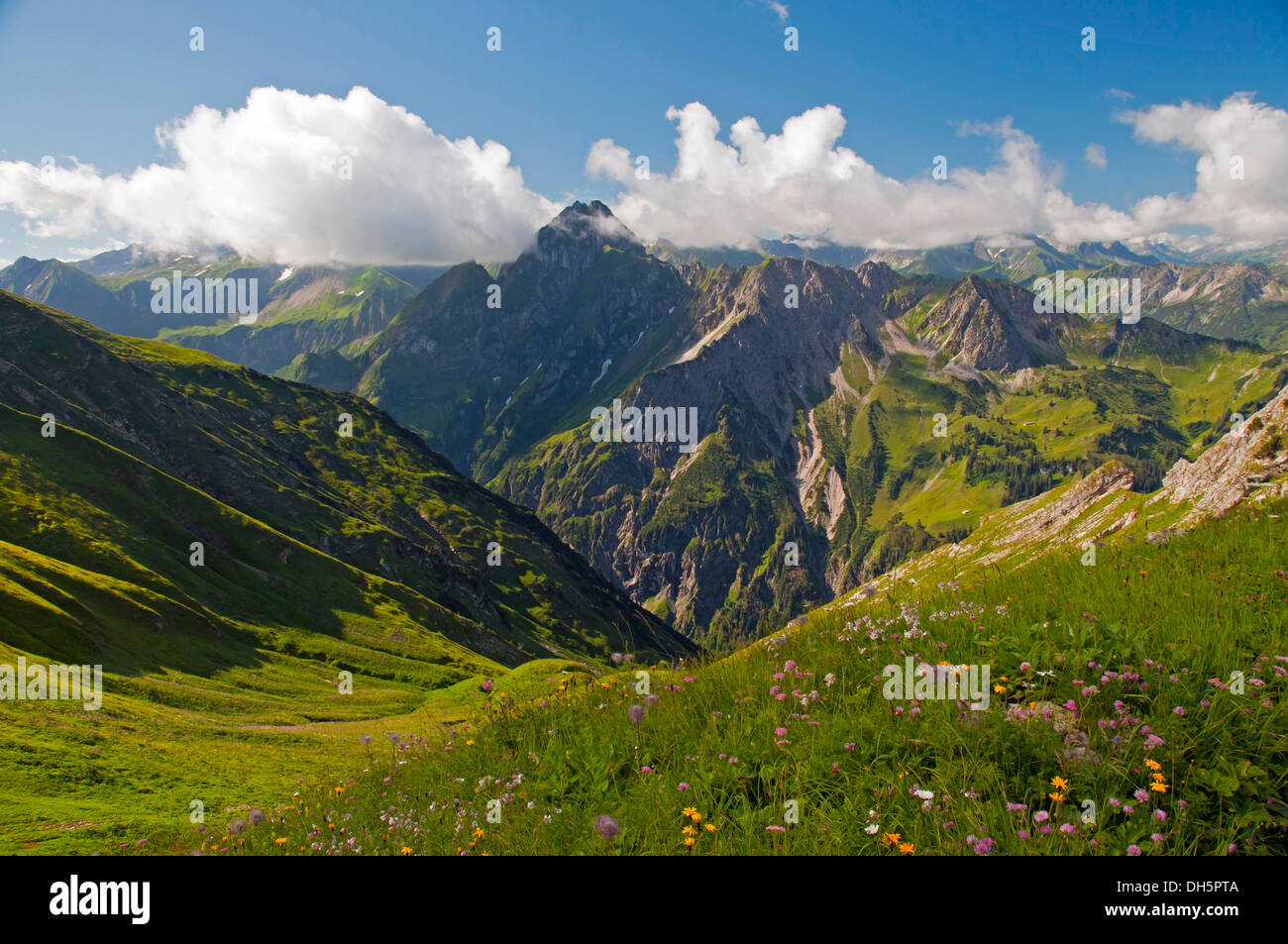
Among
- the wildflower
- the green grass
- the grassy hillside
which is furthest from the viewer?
the grassy hillside

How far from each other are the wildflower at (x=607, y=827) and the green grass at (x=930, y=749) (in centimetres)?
17

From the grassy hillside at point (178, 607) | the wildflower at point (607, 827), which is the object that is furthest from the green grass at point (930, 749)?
the grassy hillside at point (178, 607)

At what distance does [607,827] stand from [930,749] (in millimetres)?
2970

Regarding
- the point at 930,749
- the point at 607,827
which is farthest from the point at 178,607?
the point at 930,749

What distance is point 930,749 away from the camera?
5.63m

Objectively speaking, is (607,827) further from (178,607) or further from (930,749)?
(178,607)

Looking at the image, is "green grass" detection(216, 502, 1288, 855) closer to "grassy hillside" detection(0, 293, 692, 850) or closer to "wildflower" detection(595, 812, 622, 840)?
"wildflower" detection(595, 812, 622, 840)

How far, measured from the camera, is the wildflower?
16.5 ft

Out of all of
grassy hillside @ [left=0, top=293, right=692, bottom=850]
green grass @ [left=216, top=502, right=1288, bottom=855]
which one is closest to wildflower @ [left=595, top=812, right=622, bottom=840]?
green grass @ [left=216, top=502, right=1288, bottom=855]

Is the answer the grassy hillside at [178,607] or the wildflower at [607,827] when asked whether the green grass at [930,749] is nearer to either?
the wildflower at [607,827]

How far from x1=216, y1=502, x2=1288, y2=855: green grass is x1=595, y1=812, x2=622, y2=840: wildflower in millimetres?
165
